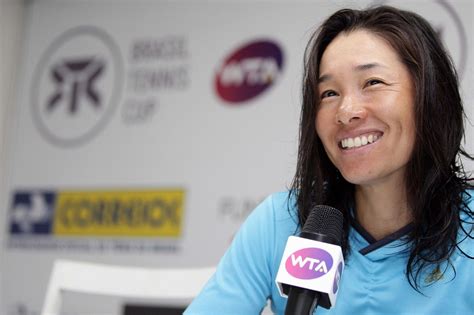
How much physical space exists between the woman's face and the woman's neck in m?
0.06

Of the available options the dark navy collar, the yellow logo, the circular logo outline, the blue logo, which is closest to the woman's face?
the dark navy collar

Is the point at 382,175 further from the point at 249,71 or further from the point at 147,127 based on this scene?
the point at 147,127

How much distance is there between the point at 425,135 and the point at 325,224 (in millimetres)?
348

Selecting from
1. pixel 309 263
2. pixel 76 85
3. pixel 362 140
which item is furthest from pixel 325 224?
pixel 76 85

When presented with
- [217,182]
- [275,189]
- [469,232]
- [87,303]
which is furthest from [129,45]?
[469,232]

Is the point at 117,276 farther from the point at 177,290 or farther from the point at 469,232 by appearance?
the point at 469,232

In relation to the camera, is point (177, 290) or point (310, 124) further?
point (177, 290)

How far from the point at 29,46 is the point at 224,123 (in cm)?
111

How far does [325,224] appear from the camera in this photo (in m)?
0.86

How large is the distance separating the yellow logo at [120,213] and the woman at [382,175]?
1.50m

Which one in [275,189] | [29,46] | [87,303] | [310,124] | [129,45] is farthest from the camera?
[29,46]

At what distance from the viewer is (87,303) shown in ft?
6.07

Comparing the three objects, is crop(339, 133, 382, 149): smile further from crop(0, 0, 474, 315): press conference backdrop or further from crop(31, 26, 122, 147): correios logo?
crop(31, 26, 122, 147): correios logo

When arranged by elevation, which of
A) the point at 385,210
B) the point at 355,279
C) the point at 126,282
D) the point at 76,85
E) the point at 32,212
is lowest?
the point at 32,212
